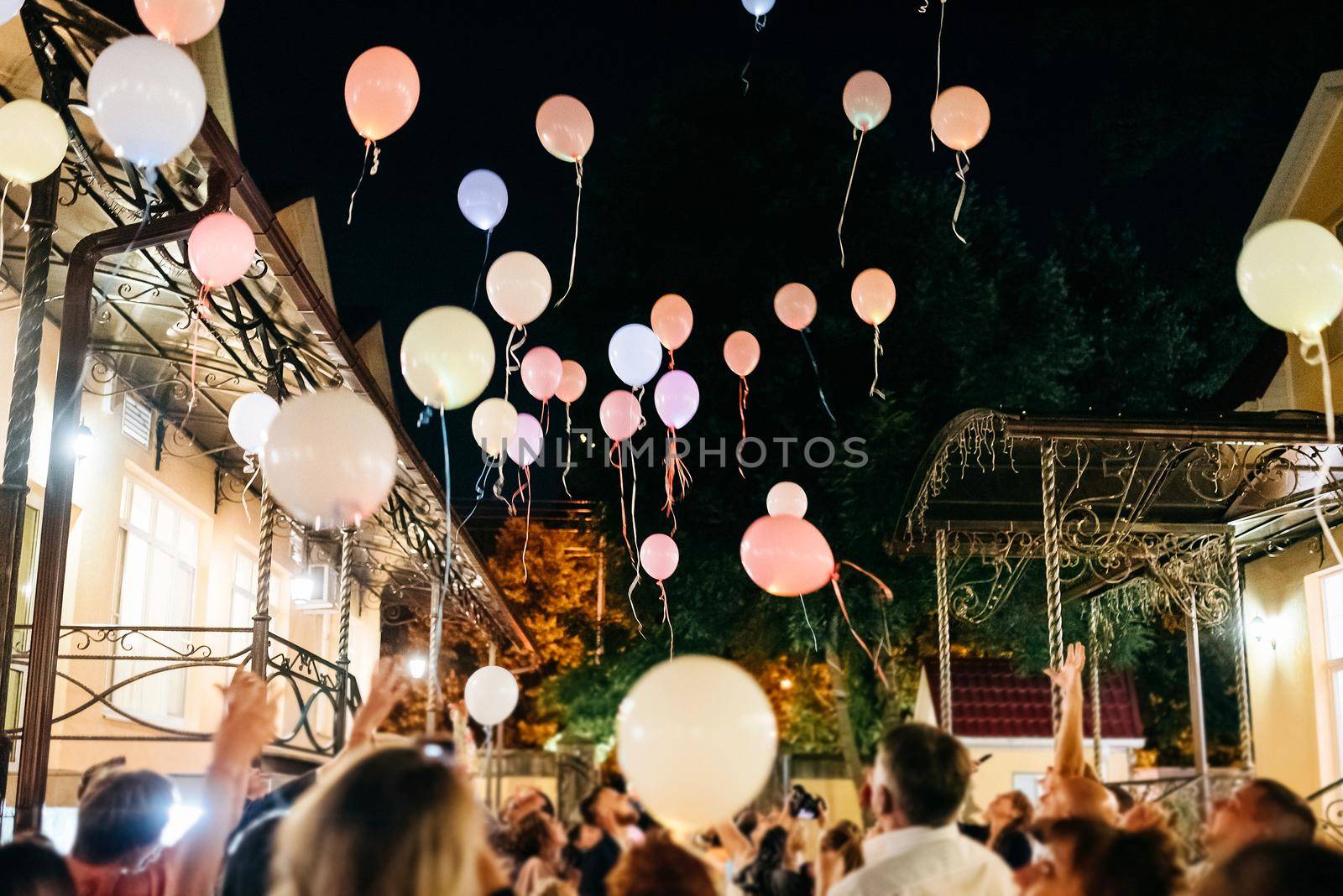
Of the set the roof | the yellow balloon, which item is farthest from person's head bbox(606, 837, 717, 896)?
the roof

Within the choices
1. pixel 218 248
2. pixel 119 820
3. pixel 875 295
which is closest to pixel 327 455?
pixel 119 820

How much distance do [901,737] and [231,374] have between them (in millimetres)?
9416

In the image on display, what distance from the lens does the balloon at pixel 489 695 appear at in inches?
491

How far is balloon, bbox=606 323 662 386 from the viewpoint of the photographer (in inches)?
447

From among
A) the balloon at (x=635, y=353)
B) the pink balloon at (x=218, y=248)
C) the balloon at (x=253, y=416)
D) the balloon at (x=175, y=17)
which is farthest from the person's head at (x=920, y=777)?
the balloon at (x=635, y=353)

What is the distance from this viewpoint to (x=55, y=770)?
11.0 meters

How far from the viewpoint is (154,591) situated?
43.8 feet

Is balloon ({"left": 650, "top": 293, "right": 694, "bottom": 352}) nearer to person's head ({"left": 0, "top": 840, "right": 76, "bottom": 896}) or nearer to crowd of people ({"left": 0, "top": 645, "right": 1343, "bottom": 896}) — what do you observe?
crowd of people ({"left": 0, "top": 645, "right": 1343, "bottom": 896})

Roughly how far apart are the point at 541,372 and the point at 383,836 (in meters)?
9.83

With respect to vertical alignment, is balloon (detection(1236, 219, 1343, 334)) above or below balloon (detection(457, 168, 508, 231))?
below

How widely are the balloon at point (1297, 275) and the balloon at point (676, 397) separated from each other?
5833 mm

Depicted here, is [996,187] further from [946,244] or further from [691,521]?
[691,521]

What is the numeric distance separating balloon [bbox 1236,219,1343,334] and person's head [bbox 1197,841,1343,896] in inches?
205

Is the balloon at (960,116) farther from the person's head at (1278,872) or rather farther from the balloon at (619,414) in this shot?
the person's head at (1278,872)
